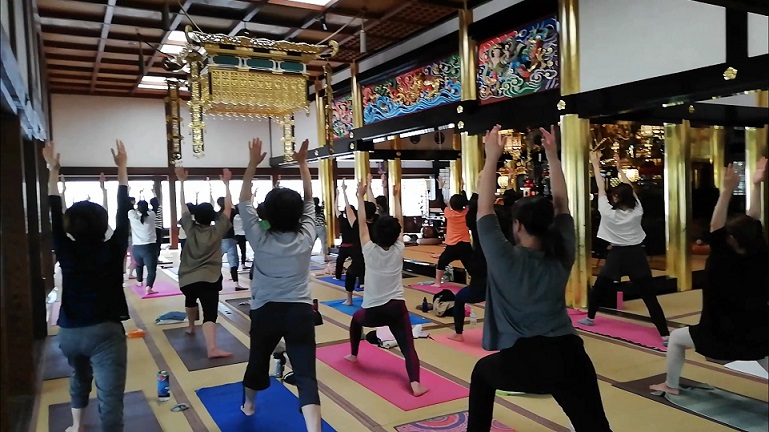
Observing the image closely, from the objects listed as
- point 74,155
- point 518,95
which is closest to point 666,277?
point 518,95

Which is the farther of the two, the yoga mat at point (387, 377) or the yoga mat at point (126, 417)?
the yoga mat at point (387, 377)

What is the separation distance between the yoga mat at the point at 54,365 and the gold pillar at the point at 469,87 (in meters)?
4.90

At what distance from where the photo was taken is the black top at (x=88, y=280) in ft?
8.81

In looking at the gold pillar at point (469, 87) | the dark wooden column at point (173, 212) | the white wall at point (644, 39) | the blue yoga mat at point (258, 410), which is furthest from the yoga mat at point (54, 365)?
the dark wooden column at point (173, 212)

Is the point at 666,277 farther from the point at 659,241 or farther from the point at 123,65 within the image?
the point at 123,65

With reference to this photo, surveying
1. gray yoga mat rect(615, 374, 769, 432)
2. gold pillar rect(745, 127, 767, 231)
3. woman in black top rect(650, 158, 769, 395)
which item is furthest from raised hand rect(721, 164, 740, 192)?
gray yoga mat rect(615, 374, 769, 432)

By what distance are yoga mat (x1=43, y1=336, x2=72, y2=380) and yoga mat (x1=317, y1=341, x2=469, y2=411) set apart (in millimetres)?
1951

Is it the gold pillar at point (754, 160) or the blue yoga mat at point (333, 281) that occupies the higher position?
the gold pillar at point (754, 160)

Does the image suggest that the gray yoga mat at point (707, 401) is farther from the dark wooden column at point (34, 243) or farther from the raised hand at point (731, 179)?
the dark wooden column at point (34, 243)

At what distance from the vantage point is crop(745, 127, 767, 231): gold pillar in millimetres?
1879

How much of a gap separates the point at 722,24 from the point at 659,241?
3304mm

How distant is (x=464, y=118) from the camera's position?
25.2 feet

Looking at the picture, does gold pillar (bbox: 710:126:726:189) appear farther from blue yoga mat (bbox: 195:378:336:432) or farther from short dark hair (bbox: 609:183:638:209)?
blue yoga mat (bbox: 195:378:336:432)

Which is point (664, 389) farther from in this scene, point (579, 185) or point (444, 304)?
point (579, 185)
